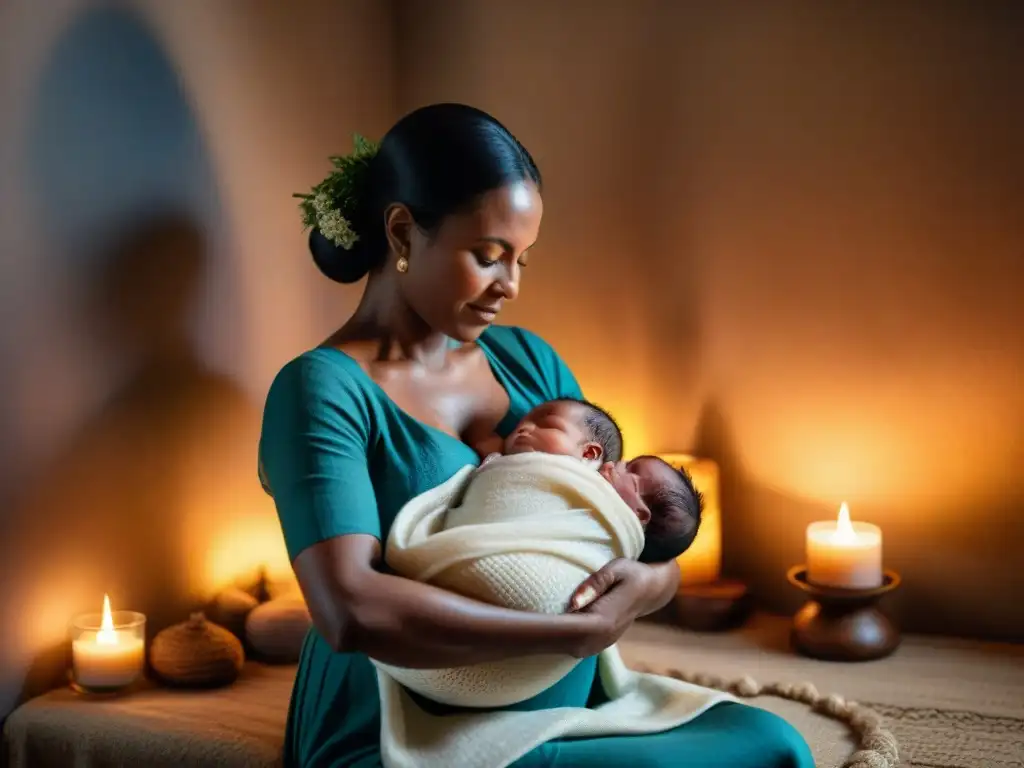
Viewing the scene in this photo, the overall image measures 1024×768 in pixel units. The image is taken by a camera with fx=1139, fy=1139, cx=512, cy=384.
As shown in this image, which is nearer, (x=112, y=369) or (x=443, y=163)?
(x=443, y=163)

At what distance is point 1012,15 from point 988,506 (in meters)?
0.97

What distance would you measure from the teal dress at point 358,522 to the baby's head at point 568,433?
0.09 meters

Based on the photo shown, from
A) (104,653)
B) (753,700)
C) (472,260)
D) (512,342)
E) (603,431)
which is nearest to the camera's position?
(472,260)

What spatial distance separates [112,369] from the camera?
187 cm

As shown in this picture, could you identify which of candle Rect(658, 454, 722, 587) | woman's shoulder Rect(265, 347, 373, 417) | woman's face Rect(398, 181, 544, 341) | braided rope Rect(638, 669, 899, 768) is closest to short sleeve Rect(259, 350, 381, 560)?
woman's shoulder Rect(265, 347, 373, 417)

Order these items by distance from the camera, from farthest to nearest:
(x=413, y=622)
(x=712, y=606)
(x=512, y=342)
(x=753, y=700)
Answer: (x=712, y=606)
(x=753, y=700)
(x=512, y=342)
(x=413, y=622)

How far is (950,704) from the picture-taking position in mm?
2014

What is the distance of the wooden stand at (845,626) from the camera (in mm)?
2219

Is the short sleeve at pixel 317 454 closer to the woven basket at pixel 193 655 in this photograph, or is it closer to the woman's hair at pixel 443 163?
the woman's hair at pixel 443 163

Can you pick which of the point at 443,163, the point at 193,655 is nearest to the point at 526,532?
the point at 443,163

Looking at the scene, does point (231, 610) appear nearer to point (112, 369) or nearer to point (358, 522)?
point (112, 369)

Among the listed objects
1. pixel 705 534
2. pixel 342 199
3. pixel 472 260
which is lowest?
pixel 705 534

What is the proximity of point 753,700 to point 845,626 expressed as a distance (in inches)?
11.6

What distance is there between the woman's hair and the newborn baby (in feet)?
1.06
